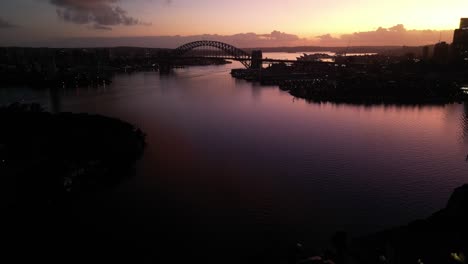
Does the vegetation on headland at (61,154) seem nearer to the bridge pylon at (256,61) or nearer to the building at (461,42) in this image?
the bridge pylon at (256,61)

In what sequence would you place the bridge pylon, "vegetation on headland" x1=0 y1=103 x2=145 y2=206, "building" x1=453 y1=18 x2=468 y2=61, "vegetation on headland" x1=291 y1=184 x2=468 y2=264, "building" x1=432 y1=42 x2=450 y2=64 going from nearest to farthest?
"vegetation on headland" x1=291 y1=184 x2=468 y2=264 → "vegetation on headland" x1=0 y1=103 x2=145 y2=206 → "building" x1=453 y1=18 x2=468 y2=61 → "building" x1=432 y1=42 x2=450 y2=64 → the bridge pylon

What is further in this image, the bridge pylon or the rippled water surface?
the bridge pylon

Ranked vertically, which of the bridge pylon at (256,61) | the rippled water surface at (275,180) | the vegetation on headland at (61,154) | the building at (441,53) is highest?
the building at (441,53)

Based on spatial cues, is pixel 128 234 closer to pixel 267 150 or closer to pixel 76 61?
pixel 267 150

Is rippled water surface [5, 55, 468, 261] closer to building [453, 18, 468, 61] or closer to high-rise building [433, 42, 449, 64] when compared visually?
building [453, 18, 468, 61]

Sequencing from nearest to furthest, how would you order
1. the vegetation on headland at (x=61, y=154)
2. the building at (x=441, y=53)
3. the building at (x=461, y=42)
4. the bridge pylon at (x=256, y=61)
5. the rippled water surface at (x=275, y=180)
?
the rippled water surface at (x=275, y=180), the vegetation on headland at (x=61, y=154), the building at (x=461, y=42), the building at (x=441, y=53), the bridge pylon at (x=256, y=61)

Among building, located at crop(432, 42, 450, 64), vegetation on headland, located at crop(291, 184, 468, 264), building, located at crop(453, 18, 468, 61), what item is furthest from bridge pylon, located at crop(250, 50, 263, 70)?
vegetation on headland, located at crop(291, 184, 468, 264)

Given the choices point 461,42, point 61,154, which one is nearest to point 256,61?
point 461,42

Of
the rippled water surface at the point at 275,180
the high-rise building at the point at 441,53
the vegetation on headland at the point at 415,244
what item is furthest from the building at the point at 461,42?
the vegetation on headland at the point at 415,244
